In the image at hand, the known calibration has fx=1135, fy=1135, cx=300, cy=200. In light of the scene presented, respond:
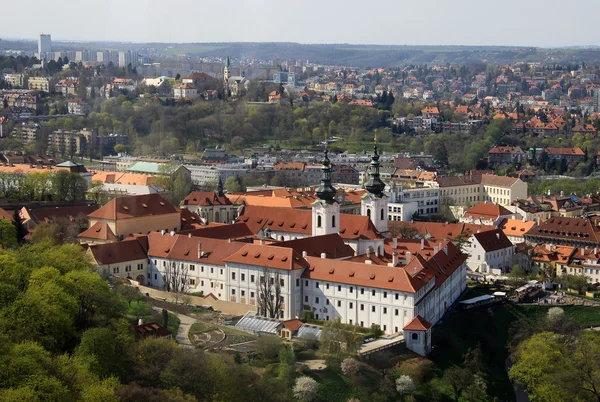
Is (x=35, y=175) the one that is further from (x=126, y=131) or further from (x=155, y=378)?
(x=126, y=131)

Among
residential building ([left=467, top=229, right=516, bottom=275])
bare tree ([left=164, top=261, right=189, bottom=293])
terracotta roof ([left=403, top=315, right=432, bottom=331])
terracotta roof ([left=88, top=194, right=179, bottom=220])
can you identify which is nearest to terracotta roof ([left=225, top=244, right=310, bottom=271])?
bare tree ([left=164, top=261, right=189, bottom=293])

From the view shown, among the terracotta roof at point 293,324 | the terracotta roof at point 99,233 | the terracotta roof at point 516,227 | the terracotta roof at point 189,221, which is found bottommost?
the terracotta roof at point 516,227

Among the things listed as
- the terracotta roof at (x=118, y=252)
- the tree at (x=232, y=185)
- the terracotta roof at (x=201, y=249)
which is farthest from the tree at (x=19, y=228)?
the tree at (x=232, y=185)

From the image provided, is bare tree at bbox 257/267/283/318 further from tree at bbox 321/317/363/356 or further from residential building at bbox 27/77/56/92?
residential building at bbox 27/77/56/92

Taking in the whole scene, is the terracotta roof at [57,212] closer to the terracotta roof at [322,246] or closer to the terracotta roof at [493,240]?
the terracotta roof at [322,246]

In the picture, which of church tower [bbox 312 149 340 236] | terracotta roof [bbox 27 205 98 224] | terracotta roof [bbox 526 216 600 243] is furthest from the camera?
terracotta roof [bbox 526 216 600 243]

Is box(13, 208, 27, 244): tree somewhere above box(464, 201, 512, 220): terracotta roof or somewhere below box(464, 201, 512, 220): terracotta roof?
above
